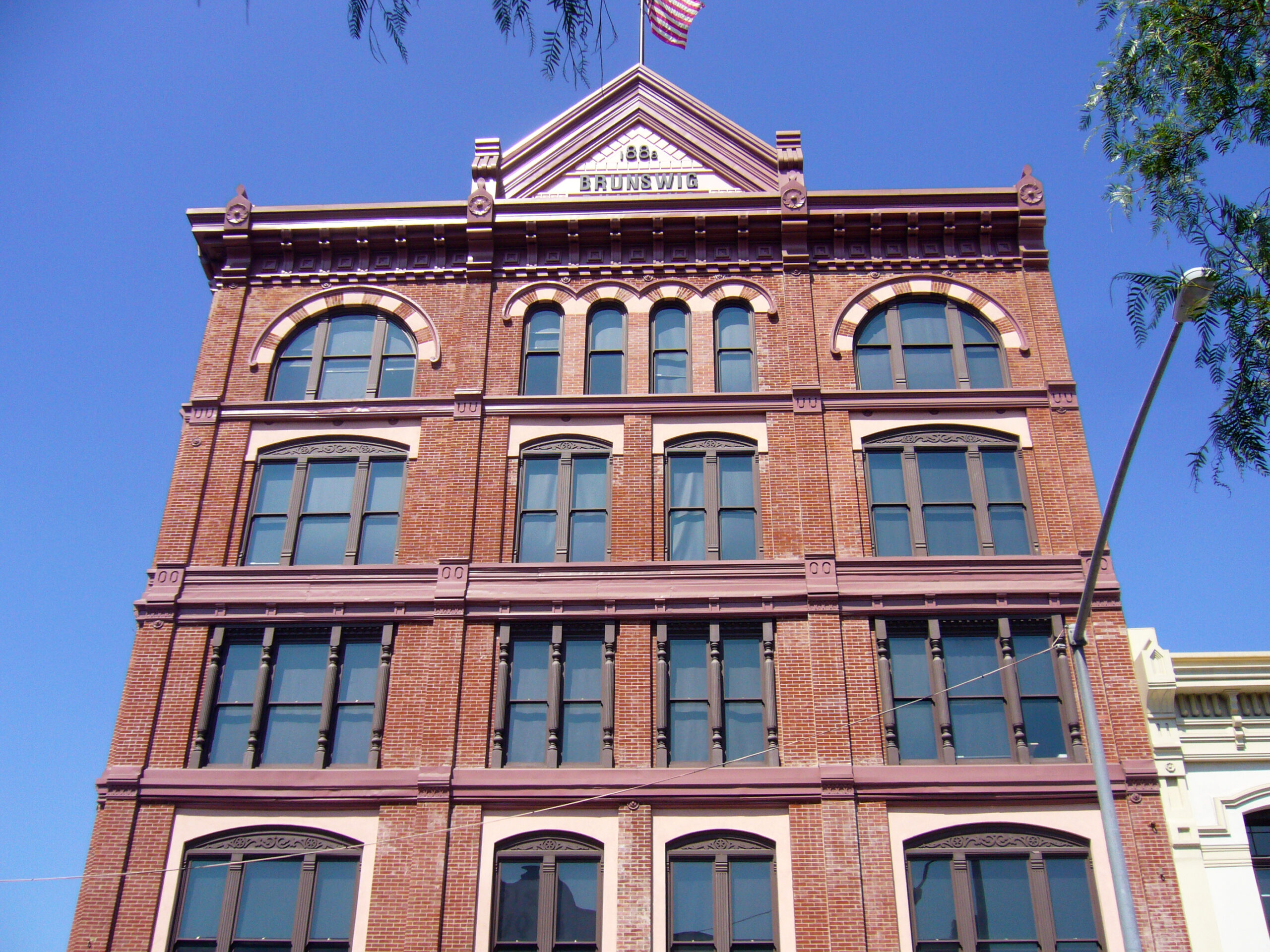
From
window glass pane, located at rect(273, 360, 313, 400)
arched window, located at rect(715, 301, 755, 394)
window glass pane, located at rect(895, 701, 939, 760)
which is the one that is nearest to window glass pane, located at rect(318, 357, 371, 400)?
window glass pane, located at rect(273, 360, 313, 400)

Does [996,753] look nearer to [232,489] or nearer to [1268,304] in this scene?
[1268,304]

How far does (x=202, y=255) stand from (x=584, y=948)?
16.8 m

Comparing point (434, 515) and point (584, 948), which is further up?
point (434, 515)

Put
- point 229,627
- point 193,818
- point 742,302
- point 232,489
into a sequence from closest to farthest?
1. point 193,818
2. point 229,627
3. point 232,489
4. point 742,302

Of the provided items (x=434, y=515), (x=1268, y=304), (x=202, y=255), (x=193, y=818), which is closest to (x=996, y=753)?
(x=1268, y=304)

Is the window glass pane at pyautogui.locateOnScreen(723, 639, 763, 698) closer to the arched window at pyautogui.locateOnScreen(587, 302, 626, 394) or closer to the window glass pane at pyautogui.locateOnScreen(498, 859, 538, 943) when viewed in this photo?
the window glass pane at pyautogui.locateOnScreen(498, 859, 538, 943)

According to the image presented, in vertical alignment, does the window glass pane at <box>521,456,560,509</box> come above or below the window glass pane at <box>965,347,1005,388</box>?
below

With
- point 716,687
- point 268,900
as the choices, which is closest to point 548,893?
point 716,687

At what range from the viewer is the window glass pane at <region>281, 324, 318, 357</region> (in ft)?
81.7

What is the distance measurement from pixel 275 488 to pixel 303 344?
141 inches

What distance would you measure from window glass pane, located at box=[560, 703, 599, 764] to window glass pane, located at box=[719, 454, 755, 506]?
15.8ft

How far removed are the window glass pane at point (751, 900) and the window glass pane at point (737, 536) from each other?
5643mm

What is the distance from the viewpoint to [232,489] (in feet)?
75.2

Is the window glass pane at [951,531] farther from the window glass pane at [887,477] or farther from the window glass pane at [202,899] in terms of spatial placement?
the window glass pane at [202,899]
